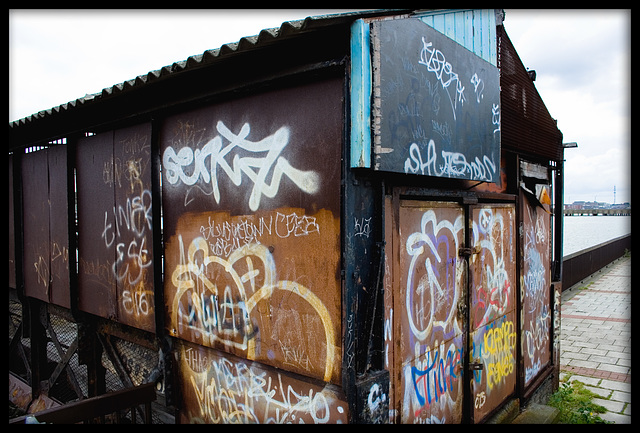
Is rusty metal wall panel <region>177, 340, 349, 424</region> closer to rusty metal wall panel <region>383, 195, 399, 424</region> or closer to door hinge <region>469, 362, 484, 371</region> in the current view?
rusty metal wall panel <region>383, 195, 399, 424</region>

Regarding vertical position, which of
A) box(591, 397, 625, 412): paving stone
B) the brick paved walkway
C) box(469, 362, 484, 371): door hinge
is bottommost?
the brick paved walkway

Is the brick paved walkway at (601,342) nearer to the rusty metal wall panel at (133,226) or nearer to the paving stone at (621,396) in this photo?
the paving stone at (621,396)

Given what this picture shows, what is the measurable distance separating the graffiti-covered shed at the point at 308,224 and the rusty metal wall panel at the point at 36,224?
4 centimetres

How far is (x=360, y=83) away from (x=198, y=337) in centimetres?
269

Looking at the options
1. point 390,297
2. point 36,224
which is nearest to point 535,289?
point 390,297

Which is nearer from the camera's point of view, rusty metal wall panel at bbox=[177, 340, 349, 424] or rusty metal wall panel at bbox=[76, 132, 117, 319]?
rusty metal wall panel at bbox=[177, 340, 349, 424]

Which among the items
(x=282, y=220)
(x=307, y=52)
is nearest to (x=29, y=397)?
(x=282, y=220)

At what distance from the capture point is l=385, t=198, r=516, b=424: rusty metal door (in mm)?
3455

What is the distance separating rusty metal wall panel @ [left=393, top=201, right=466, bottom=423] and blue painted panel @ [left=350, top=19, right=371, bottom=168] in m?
0.81

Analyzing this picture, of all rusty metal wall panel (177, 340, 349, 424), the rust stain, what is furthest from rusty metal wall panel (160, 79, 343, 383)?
rusty metal wall panel (177, 340, 349, 424)

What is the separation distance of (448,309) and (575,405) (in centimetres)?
364

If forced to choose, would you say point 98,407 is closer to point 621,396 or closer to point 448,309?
point 448,309

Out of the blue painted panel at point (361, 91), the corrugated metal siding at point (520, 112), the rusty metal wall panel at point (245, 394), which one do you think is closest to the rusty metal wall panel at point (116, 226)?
the rusty metal wall panel at point (245, 394)
